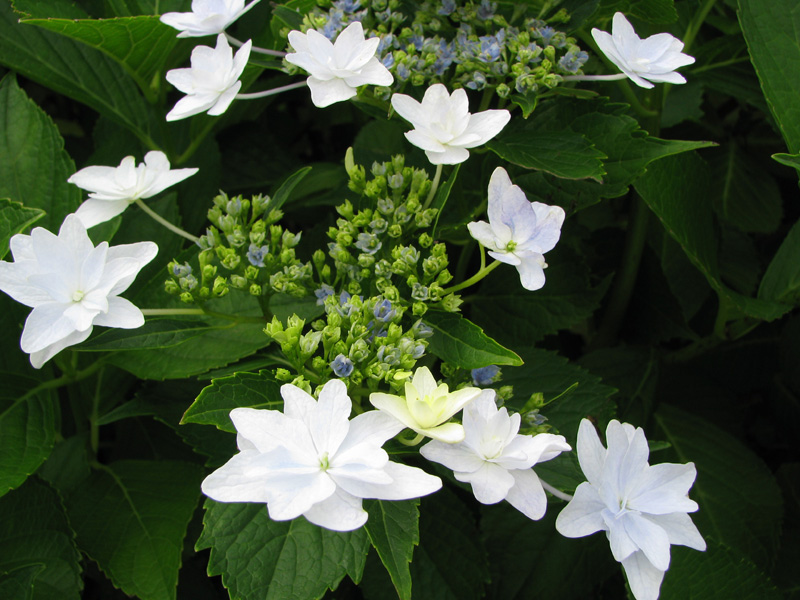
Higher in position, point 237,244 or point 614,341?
point 237,244

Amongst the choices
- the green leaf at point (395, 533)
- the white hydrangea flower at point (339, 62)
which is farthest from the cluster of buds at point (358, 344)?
the white hydrangea flower at point (339, 62)

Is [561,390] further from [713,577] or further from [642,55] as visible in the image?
[642,55]

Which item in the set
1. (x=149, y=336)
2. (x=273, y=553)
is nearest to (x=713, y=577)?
(x=273, y=553)

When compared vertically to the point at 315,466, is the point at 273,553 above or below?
below

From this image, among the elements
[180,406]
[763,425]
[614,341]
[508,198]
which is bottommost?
[763,425]

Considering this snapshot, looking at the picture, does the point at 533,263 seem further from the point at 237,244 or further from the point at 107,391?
the point at 107,391

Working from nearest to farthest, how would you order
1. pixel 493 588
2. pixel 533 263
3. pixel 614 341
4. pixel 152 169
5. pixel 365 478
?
1. pixel 365 478
2. pixel 533 263
3. pixel 152 169
4. pixel 493 588
5. pixel 614 341

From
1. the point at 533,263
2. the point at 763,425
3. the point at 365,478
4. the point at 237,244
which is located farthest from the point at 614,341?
the point at 365,478
